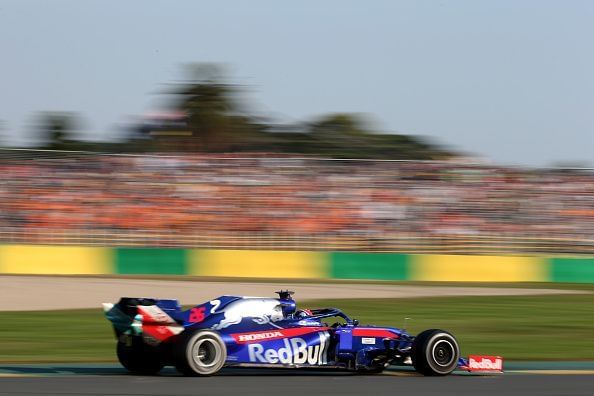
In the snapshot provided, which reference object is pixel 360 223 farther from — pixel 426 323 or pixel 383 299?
pixel 426 323

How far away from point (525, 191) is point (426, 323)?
413 inches

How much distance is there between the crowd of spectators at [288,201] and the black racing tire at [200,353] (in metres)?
14.1

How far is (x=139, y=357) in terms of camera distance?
7.61m

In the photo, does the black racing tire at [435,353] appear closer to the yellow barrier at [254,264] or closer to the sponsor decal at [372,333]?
the sponsor decal at [372,333]

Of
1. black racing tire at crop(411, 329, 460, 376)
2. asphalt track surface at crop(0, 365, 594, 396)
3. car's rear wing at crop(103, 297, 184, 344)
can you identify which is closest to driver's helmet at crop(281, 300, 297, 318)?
asphalt track surface at crop(0, 365, 594, 396)

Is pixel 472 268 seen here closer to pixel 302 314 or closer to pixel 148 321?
pixel 302 314

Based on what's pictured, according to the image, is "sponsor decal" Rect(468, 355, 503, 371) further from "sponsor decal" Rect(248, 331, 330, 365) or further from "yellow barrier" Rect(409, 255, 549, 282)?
"yellow barrier" Rect(409, 255, 549, 282)

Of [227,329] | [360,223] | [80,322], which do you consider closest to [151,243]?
[360,223]

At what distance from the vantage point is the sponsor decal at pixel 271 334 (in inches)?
288

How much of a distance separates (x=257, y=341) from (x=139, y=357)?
102cm

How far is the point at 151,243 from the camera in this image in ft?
69.7

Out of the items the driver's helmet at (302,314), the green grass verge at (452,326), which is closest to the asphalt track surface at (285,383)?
the driver's helmet at (302,314)

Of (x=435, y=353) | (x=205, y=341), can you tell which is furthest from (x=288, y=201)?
(x=205, y=341)

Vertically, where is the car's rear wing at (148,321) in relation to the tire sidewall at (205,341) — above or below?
above
